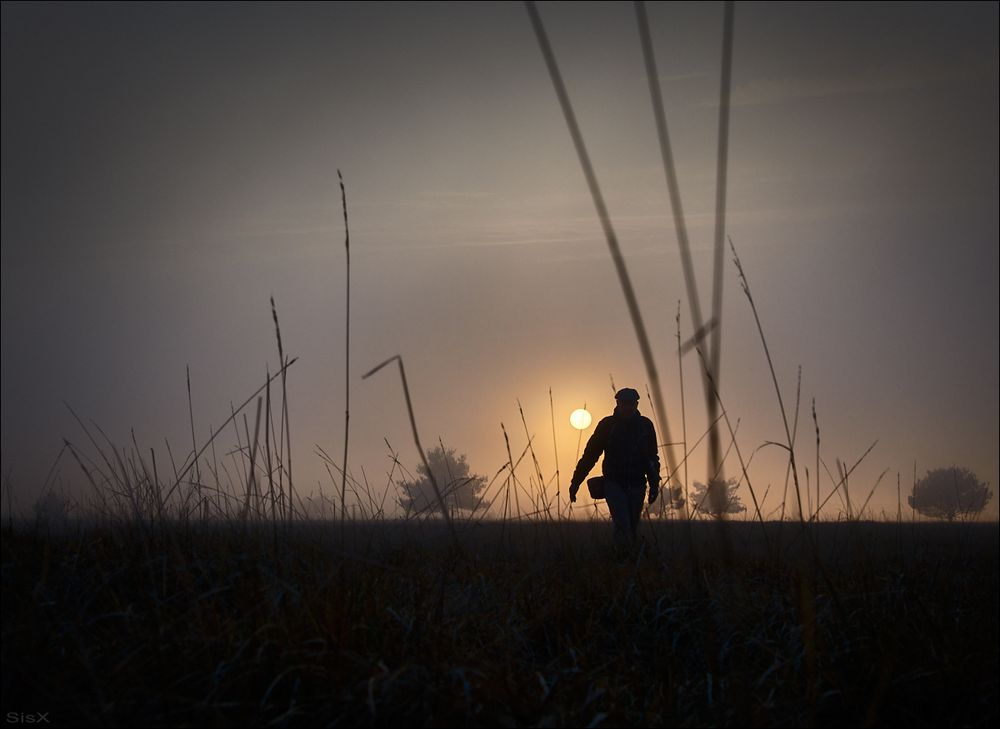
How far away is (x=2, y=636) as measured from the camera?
8.02 ft

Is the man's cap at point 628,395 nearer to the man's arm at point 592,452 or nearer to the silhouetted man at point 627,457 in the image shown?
the silhouetted man at point 627,457

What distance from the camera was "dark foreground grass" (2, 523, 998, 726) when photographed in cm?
220

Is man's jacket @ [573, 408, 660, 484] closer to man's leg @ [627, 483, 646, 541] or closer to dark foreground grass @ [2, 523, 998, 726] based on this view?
man's leg @ [627, 483, 646, 541]

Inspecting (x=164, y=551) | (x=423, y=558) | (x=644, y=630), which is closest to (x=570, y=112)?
(x=644, y=630)

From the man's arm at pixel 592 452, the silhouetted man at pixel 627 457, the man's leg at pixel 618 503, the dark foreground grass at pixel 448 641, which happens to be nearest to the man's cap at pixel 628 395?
the silhouetted man at pixel 627 457

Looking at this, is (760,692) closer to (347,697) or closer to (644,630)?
(644,630)

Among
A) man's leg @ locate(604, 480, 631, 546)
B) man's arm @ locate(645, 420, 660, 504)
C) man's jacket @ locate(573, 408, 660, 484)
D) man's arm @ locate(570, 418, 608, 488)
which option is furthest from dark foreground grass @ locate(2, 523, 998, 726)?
man's arm @ locate(570, 418, 608, 488)

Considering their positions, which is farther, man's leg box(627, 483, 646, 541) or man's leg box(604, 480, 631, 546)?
man's leg box(627, 483, 646, 541)

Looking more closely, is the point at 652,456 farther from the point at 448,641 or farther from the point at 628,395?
the point at 448,641

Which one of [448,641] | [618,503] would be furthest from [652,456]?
[448,641]

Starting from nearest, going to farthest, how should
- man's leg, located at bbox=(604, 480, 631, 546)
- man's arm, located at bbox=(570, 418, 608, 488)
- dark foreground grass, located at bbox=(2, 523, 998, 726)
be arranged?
dark foreground grass, located at bbox=(2, 523, 998, 726) → man's leg, located at bbox=(604, 480, 631, 546) → man's arm, located at bbox=(570, 418, 608, 488)

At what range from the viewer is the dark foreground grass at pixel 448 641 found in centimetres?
220

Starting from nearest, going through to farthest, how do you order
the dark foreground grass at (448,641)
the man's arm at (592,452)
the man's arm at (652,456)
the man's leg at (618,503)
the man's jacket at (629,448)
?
the dark foreground grass at (448,641)
the man's arm at (652,456)
the man's leg at (618,503)
the man's jacket at (629,448)
the man's arm at (592,452)

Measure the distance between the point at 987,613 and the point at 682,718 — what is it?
5.57ft
